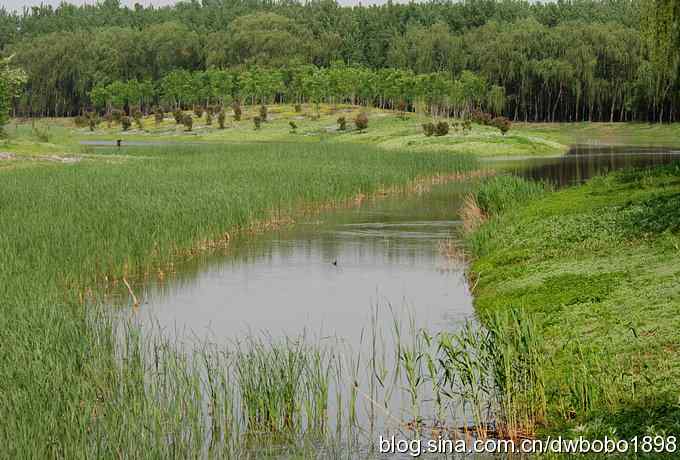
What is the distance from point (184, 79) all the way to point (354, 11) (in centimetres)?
6509

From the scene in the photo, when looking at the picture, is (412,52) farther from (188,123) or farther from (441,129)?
(441,129)

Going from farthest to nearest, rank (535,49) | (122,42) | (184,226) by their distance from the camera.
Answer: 1. (122,42)
2. (535,49)
3. (184,226)

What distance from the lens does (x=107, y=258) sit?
2236cm

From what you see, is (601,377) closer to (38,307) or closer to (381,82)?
(38,307)

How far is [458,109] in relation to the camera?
13200cm

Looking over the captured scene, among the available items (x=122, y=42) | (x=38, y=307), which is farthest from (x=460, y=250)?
(x=122, y=42)

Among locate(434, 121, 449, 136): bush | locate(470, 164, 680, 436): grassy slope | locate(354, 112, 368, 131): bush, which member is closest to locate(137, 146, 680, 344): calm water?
locate(470, 164, 680, 436): grassy slope

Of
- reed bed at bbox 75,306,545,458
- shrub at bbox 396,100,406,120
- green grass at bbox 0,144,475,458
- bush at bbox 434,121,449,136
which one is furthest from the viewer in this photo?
shrub at bbox 396,100,406,120

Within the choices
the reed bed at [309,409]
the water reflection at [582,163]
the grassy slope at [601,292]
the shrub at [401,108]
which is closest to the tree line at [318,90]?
the shrub at [401,108]

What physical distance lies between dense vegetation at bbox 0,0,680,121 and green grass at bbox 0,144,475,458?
73548 mm

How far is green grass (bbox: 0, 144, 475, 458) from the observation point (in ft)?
33.8

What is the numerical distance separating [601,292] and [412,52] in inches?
5483

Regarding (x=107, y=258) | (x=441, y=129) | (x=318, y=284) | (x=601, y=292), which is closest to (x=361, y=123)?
(x=441, y=129)

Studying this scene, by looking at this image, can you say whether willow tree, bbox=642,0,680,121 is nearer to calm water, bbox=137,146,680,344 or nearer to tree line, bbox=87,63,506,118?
calm water, bbox=137,146,680,344
